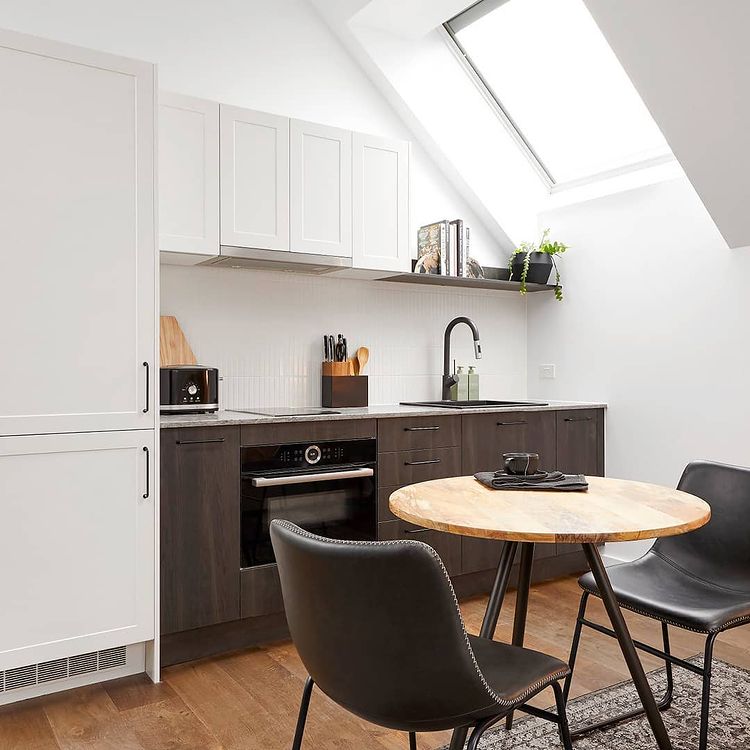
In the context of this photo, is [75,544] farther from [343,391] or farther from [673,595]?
[673,595]

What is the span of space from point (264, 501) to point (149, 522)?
0.49 metres

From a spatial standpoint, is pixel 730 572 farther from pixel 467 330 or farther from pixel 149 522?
pixel 467 330

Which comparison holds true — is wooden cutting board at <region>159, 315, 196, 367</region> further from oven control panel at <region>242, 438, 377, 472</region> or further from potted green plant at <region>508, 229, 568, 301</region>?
potted green plant at <region>508, 229, 568, 301</region>

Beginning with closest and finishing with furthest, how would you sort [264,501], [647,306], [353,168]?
[264,501] < [353,168] < [647,306]

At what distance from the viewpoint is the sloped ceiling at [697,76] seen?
8.53 ft

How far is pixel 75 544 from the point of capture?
2.47m

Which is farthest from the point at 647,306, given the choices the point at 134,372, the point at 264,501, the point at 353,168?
the point at 134,372

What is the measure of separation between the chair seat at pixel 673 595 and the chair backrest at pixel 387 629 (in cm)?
89

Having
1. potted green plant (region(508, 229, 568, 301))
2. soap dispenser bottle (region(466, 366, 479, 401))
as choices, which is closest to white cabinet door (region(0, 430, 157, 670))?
soap dispenser bottle (region(466, 366, 479, 401))

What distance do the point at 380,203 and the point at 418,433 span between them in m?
1.14

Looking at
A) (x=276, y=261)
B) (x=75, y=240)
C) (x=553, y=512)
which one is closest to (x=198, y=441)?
(x=75, y=240)

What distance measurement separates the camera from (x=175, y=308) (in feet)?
11.0

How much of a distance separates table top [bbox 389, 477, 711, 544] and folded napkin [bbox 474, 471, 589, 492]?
0.8 inches

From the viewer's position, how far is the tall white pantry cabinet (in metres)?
2.36
